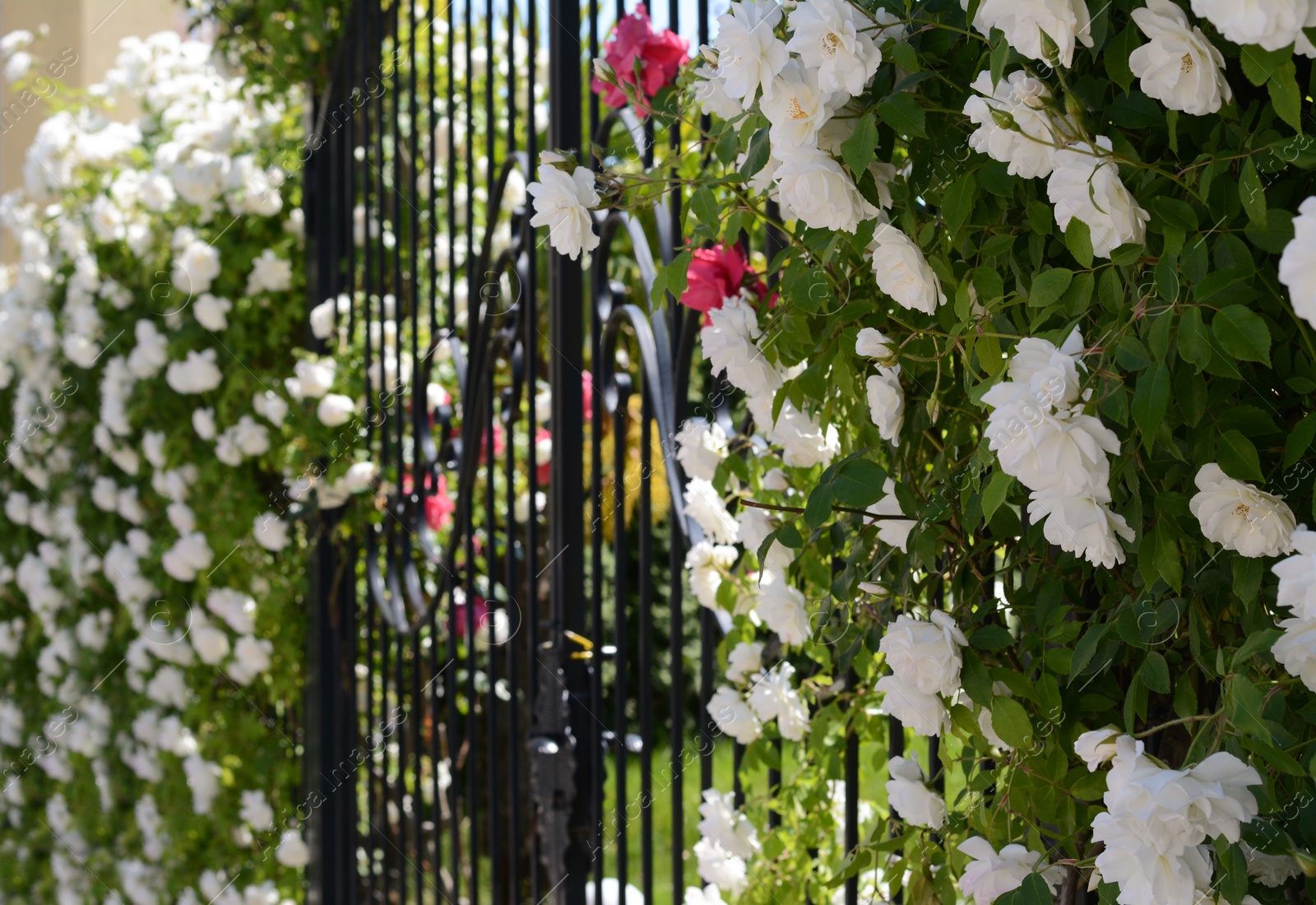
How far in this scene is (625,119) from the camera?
1.59m

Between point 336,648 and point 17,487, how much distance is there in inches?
63.2

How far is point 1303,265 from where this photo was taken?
0.51 m

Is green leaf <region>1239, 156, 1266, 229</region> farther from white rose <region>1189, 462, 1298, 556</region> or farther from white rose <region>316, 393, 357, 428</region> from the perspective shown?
white rose <region>316, 393, 357, 428</region>

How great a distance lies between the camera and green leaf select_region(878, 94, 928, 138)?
29.5 inches

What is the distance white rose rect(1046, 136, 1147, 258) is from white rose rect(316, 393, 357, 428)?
218cm

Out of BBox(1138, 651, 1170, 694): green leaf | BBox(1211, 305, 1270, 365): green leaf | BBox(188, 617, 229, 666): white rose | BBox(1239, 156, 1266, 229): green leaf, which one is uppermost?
BBox(188, 617, 229, 666): white rose

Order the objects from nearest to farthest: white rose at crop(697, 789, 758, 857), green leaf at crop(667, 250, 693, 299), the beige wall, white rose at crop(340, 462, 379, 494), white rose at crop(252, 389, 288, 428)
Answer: green leaf at crop(667, 250, 693, 299), white rose at crop(697, 789, 758, 857), white rose at crop(340, 462, 379, 494), white rose at crop(252, 389, 288, 428), the beige wall

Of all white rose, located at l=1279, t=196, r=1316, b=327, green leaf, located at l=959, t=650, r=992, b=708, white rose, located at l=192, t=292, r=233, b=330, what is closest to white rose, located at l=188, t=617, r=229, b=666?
white rose, located at l=192, t=292, r=233, b=330

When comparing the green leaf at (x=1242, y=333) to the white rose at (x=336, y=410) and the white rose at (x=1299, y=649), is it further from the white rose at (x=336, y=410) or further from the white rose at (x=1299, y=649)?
the white rose at (x=336, y=410)

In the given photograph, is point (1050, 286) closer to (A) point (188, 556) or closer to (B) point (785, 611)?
(B) point (785, 611)

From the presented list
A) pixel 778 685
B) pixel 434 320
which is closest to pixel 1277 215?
pixel 778 685

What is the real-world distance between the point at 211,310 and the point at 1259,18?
2.71 meters

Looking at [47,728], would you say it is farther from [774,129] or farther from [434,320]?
[774,129]

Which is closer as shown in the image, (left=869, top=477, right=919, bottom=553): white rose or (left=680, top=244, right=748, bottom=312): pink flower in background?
(left=869, top=477, right=919, bottom=553): white rose
